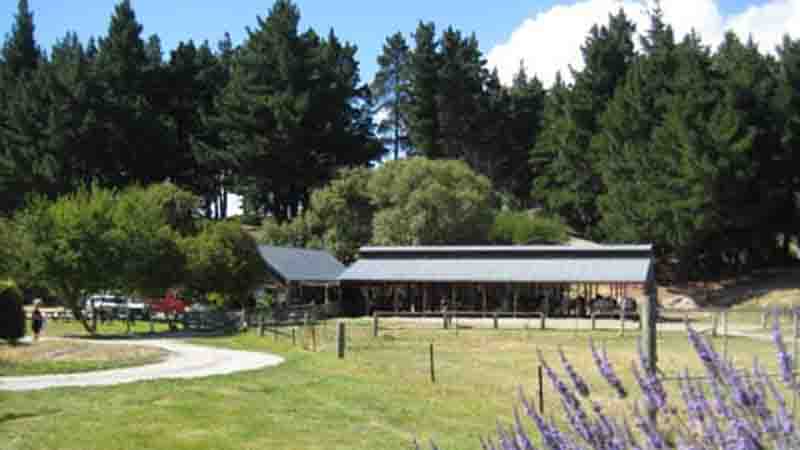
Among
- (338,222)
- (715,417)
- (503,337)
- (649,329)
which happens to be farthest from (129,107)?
(715,417)

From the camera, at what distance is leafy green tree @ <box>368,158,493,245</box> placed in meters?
56.5

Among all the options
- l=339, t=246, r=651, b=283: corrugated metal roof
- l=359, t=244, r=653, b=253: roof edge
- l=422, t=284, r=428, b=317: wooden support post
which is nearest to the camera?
l=339, t=246, r=651, b=283: corrugated metal roof

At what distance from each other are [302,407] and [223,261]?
26.9 metres

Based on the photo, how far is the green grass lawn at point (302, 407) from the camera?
11586mm

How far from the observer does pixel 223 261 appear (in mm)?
40406

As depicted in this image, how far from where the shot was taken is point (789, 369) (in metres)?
3.97

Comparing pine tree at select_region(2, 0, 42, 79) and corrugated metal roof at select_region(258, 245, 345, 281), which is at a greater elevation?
A: pine tree at select_region(2, 0, 42, 79)

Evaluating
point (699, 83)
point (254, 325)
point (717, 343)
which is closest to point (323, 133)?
point (699, 83)

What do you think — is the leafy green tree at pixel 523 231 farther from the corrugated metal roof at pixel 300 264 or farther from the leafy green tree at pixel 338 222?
the corrugated metal roof at pixel 300 264

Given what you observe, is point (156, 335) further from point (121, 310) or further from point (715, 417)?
point (715, 417)

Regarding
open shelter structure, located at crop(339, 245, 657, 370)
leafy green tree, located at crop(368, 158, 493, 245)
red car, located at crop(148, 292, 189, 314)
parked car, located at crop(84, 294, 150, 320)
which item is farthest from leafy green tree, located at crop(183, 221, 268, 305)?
leafy green tree, located at crop(368, 158, 493, 245)

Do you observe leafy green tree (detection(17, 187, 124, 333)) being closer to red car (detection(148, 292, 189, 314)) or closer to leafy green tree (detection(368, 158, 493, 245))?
red car (detection(148, 292, 189, 314))

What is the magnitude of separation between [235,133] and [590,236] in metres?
29.4

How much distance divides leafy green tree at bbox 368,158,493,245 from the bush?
99.8ft
